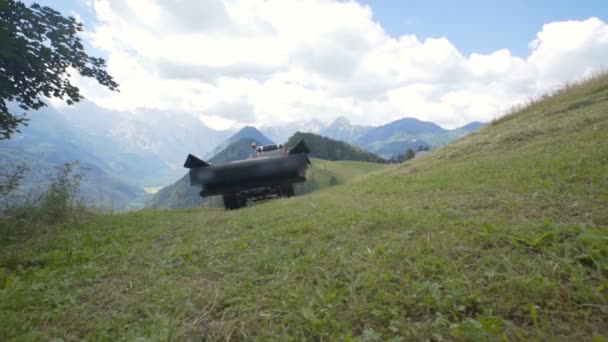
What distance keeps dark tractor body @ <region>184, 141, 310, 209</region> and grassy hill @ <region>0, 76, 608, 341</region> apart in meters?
4.31

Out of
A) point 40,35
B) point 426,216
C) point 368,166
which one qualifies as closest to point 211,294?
point 426,216

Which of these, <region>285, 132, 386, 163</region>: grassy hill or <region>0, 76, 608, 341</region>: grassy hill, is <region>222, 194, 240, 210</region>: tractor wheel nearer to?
<region>0, 76, 608, 341</region>: grassy hill

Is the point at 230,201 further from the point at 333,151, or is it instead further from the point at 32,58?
the point at 333,151

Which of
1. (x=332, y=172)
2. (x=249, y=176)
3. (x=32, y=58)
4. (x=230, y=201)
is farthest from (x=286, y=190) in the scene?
(x=332, y=172)

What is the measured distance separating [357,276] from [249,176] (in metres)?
7.43

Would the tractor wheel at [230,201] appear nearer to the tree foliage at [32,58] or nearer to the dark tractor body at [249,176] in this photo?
the dark tractor body at [249,176]

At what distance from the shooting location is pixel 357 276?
247 cm

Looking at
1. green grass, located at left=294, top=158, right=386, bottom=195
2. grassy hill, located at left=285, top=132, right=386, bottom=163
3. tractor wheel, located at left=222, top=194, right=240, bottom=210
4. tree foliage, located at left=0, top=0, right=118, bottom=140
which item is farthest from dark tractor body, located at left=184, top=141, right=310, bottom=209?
grassy hill, located at left=285, top=132, right=386, bottom=163

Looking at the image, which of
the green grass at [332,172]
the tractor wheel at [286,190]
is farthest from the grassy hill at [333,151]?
the tractor wheel at [286,190]

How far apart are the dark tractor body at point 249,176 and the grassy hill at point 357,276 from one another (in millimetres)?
4307

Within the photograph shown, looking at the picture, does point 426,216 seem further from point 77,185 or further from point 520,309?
point 77,185

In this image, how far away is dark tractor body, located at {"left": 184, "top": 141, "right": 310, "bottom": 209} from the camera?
30.2 ft

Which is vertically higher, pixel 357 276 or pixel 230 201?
pixel 230 201

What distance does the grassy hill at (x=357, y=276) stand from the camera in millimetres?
1817
